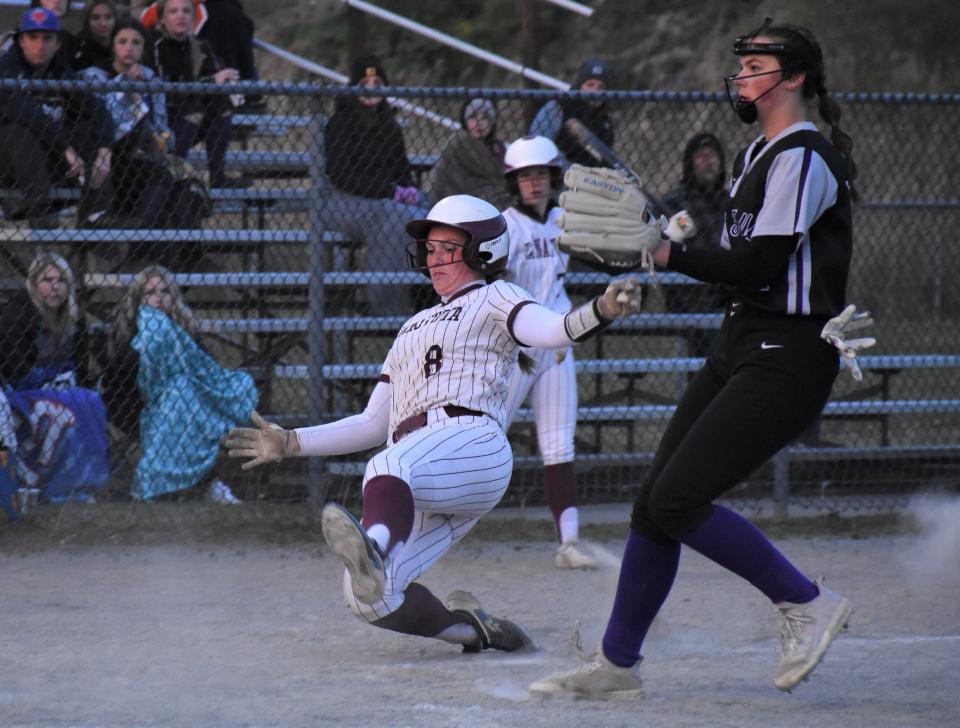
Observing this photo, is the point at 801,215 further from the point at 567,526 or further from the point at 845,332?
the point at 567,526

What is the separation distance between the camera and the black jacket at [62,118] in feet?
21.9

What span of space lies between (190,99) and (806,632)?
5.19 m

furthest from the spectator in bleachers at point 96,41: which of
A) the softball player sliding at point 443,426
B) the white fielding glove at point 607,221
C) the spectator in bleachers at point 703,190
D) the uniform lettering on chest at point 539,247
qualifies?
the white fielding glove at point 607,221

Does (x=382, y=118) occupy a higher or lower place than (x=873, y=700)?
higher

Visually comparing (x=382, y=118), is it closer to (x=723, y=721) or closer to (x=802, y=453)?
(x=802, y=453)

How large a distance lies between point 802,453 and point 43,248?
434 cm

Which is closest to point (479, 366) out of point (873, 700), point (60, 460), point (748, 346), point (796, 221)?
point (748, 346)

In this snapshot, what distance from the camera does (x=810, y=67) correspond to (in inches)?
147

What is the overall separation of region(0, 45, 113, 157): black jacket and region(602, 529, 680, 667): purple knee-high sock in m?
4.33

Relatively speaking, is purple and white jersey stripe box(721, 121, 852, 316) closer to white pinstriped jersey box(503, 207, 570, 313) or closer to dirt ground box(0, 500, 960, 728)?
dirt ground box(0, 500, 960, 728)

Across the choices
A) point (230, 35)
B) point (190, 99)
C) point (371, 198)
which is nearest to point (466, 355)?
point (371, 198)

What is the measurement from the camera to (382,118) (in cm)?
745

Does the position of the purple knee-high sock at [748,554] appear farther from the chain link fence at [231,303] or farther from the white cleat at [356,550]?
the chain link fence at [231,303]

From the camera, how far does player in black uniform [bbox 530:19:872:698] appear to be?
3559 millimetres
